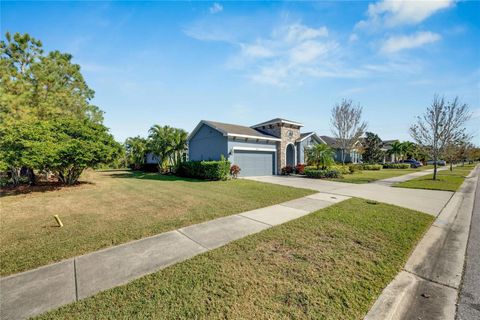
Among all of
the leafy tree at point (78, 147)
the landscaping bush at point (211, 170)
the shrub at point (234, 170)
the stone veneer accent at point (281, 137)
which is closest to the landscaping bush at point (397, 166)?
the stone veneer accent at point (281, 137)

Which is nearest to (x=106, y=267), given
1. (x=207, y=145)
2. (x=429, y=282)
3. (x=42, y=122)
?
(x=429, y=282)

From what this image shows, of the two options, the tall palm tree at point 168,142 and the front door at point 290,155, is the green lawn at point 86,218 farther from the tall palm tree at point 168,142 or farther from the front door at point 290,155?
the front door at point 290,155

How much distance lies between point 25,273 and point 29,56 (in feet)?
64.2

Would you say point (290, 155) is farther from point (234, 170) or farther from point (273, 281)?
point (273, 281)

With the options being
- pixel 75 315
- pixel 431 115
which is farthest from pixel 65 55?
pixel 431 115

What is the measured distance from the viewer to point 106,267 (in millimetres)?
3496

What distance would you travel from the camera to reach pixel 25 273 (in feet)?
11.0

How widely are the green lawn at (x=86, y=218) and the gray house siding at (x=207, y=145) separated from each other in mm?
8872

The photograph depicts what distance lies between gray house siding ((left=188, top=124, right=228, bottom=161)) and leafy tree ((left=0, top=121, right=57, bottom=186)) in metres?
10.7

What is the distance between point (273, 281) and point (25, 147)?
1234 cm

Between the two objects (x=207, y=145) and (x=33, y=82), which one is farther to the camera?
(x=207, y=145)

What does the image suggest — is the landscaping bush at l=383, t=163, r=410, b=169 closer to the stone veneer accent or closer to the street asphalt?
the stone veneer accent

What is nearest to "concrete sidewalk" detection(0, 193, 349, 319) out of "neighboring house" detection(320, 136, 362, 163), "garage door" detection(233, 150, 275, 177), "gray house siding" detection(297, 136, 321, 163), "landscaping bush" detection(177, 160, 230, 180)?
"landscaping bush" detection(177, 160, 230, 180)

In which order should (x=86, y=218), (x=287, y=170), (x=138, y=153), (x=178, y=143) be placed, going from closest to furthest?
(x=86, y=218), (x=287, y=170), (x=178, y=143), (x=138, y=153)
